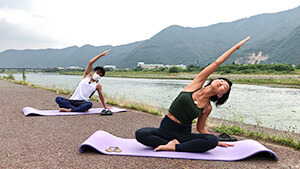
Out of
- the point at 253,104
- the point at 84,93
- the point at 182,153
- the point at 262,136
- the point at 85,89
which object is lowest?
the point at 253,104

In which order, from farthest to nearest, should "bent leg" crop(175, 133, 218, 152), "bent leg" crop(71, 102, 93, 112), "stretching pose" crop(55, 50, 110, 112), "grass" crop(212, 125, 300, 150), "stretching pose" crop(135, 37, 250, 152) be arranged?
"bent leg" crop(71, 102, 93, 112), "stretching pose" crop(55, 50, 110, 112), "grass" crop(212, 125, 300, 150), "bent leg" crop(175, 133, 218, 152), "stretching pose" crop(135, 37, 250, 152)

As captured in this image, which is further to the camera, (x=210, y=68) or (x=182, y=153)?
(x=182, y=153)

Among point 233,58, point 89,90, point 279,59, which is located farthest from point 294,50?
point 89,90

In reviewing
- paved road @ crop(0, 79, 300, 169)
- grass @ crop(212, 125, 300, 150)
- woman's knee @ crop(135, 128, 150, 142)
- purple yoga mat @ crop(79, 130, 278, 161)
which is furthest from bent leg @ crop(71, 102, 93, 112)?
woman's knee @ crop(135, 128, 150, 142)

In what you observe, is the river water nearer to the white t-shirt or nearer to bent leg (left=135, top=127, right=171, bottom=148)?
bent leg (left=135, top=127, right=171, bottom=148)

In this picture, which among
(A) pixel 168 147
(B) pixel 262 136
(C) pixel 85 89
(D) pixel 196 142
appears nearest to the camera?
(D) pixel 196 142

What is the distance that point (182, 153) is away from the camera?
12.0ft

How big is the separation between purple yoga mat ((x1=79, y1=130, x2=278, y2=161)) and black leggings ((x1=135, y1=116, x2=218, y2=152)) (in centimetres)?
10

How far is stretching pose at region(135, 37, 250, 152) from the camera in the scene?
3.44 meters

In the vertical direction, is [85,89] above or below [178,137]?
above

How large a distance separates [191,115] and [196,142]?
426mm

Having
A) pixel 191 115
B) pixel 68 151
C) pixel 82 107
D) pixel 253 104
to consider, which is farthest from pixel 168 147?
pixel 253 104

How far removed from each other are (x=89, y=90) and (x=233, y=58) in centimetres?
14035

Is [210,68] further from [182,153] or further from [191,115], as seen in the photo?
[182,153]
